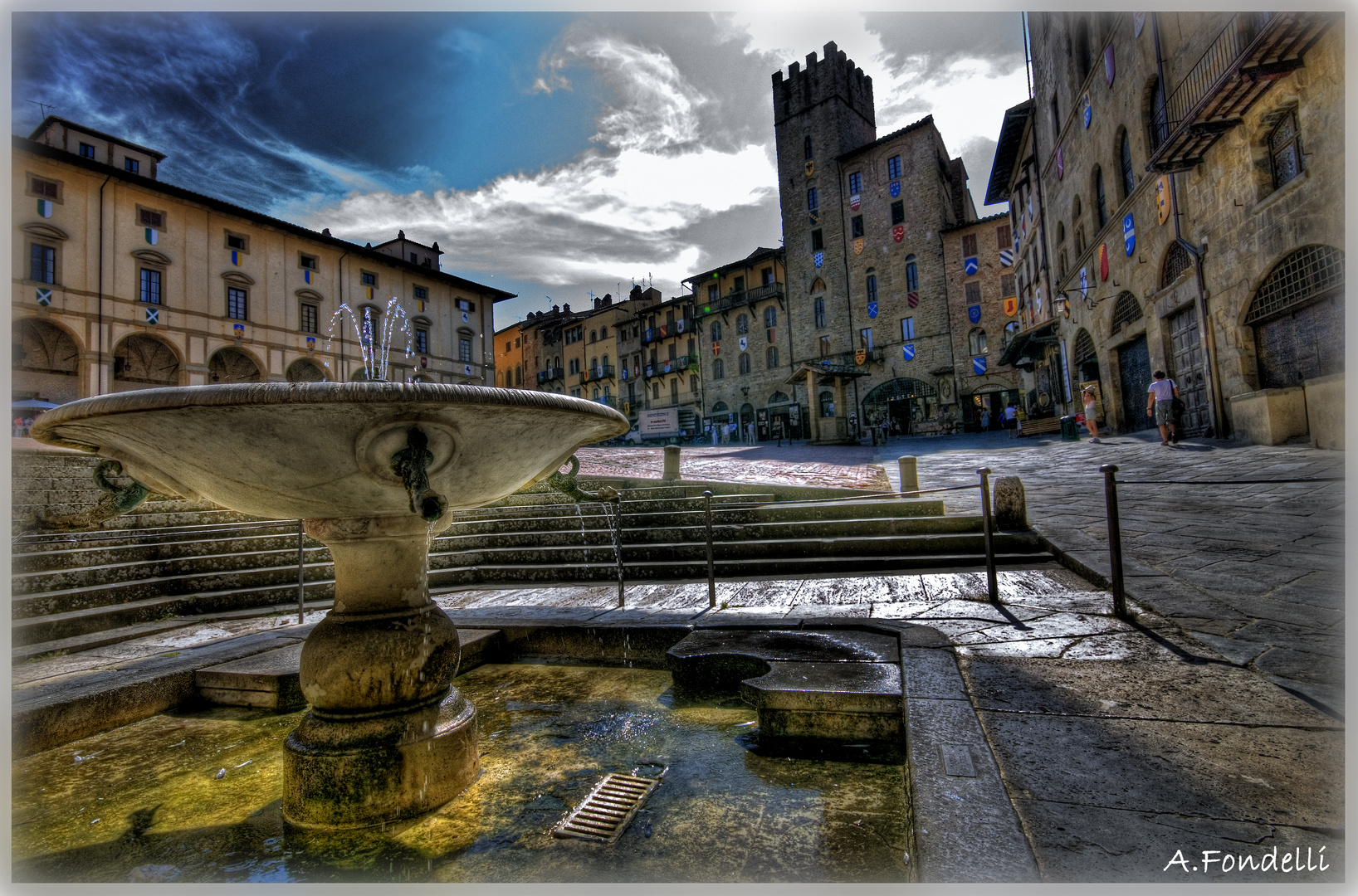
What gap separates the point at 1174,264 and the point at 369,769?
16.1 metres

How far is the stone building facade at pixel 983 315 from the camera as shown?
30234 mm

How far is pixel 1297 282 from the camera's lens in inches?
346

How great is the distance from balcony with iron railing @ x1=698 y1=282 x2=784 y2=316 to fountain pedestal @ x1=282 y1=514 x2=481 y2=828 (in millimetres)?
36643

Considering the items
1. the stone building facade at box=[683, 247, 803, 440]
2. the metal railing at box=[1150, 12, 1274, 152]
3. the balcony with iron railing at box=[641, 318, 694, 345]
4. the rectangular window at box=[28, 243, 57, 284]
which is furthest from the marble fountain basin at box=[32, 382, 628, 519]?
the balcony with iron railing at box=[641, 318, 694, 345]

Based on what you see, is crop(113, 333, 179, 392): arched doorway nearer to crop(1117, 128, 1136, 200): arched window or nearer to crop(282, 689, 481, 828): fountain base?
crop(282, 689, 481, 828): fountain base

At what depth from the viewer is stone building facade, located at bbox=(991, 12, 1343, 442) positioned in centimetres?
798

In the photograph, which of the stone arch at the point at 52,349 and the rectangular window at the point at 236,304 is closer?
the stone arch at the point at 52,349

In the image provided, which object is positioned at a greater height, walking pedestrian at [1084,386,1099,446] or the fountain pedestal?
walking pedestrian at [1084,386,1099,446]

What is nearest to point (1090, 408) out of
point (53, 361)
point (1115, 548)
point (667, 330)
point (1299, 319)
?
point (1299, 319)

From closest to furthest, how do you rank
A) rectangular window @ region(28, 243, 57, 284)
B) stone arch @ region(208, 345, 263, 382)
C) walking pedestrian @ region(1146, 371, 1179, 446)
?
walking pedestrian @ region(1146, 371, 1179, 446), rectangular window @ region(28, 243, 57, 284), stone arch @ region(208, 345, 263, 382)

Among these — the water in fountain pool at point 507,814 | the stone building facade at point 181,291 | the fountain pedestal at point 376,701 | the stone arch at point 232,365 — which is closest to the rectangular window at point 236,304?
the stone building facade at point 181,291

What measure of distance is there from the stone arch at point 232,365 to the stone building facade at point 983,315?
3110 cm

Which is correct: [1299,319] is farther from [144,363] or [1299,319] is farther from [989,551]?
[144,363]

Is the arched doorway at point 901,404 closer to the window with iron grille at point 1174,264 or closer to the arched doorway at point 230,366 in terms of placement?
the window with iron grille at point 1174,264
